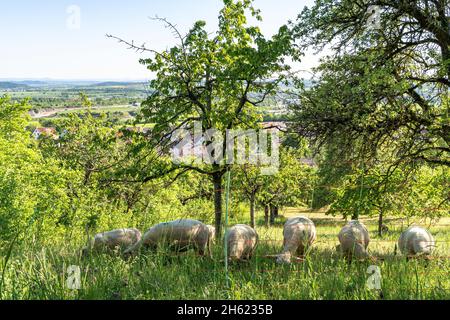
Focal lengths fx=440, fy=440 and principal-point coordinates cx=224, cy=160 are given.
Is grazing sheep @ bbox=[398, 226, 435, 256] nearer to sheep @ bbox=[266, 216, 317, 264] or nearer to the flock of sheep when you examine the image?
the flock of sheep

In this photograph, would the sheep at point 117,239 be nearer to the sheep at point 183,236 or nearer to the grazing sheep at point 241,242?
the sheep at point 183,236

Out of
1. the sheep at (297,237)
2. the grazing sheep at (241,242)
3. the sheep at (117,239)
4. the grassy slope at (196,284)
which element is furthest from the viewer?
the sheep at (117,239)

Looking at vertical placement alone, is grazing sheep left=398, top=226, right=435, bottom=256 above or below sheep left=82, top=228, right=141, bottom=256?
below

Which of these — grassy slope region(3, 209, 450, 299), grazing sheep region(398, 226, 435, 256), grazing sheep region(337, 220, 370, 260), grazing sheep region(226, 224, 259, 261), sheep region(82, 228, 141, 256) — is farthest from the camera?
grazing sheep region(398, 226, 435, 256)

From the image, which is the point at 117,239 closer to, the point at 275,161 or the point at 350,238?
the point at 350,238

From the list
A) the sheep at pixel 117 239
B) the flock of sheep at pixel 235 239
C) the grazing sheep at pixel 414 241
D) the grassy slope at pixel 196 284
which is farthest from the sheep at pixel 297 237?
the sheep at pixel 117 239

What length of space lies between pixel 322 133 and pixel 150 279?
23.6ft

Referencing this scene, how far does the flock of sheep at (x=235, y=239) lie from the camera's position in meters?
6.80

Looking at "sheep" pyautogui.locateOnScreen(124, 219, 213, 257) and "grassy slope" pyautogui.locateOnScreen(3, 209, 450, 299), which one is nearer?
"grassy slope" pyautogui.locateOnScreen(3, 209, 450, 299)

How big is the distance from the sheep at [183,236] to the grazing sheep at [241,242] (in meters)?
0.39

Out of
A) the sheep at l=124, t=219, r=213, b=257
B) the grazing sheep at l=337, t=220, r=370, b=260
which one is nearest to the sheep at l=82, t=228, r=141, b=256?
the sheep at l=124, t=219, r=213, b=257

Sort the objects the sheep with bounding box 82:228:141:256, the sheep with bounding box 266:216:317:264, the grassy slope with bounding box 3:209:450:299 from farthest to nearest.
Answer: the sheep with bounding box 82:228:141:256
the sheep with bounding box 266:216:317:264
the grassy slope with bounding box 3:209:450:299

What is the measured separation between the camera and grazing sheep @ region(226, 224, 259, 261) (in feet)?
22.2
